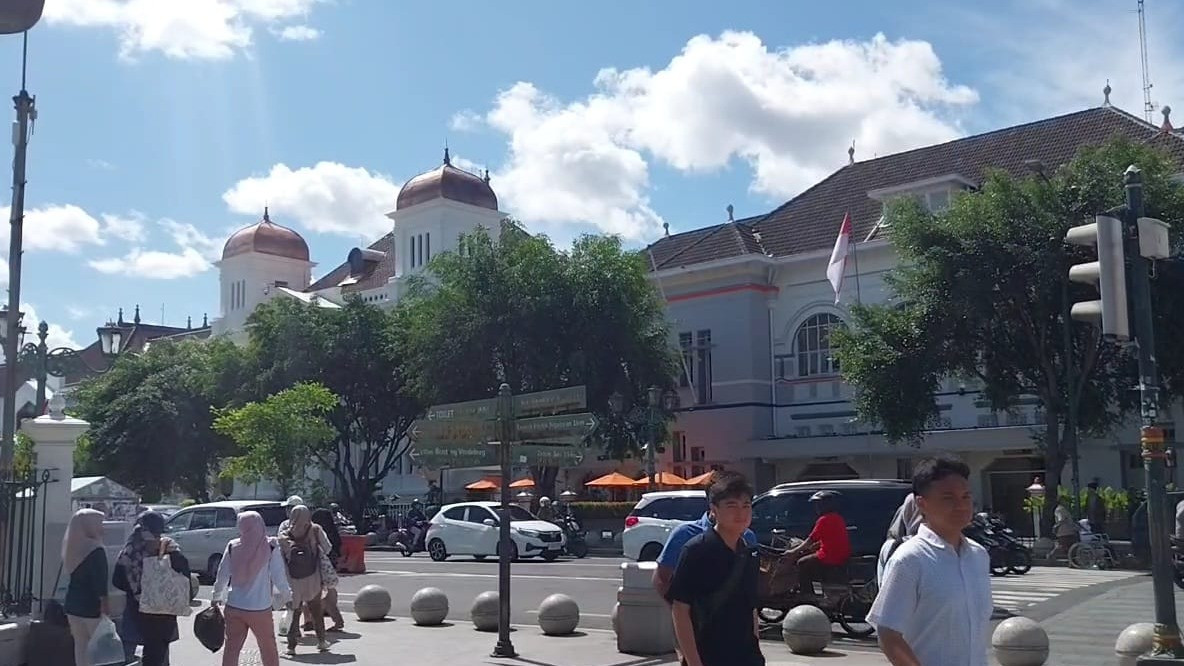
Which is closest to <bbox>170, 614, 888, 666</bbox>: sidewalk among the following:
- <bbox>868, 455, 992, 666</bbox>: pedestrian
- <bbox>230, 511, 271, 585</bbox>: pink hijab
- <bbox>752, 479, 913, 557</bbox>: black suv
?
<bbox>752, 479, 913, 557</bbox>: black suv

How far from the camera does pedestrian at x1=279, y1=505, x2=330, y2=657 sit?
1327 cm

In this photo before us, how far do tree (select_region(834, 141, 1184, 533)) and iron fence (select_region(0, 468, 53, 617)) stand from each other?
857 inches

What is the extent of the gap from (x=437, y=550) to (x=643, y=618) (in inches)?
794

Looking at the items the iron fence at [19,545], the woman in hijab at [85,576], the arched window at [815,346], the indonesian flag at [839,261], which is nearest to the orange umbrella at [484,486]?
the arched window at [815,346]

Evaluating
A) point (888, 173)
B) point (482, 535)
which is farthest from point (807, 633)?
point (888, 173)

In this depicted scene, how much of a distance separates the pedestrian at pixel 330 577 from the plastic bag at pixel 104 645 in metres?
4.62

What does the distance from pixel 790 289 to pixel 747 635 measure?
38460mm

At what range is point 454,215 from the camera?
56.8m

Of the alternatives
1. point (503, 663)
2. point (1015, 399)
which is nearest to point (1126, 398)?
point (1015, 399)

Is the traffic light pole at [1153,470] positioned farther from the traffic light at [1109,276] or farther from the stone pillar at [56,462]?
the stone pillar at [56,462]

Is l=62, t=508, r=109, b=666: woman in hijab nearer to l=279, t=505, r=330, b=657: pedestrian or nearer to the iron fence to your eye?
the iron fence

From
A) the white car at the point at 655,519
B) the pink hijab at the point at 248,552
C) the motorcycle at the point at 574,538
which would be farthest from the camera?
the motorcycle at the point at 574,538

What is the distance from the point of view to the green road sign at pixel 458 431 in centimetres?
1280

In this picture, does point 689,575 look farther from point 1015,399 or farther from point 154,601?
point 1015,399
